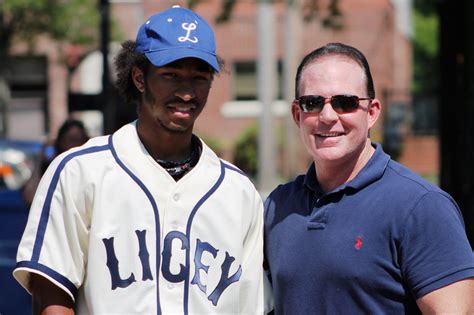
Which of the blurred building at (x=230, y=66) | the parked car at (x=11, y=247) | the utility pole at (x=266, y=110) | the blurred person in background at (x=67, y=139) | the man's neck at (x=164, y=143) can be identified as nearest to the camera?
the man's neck at (x=164, y=143)

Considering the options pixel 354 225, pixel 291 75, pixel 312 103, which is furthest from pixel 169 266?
pixel 291 75

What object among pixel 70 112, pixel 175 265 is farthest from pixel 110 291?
pixel 70 112

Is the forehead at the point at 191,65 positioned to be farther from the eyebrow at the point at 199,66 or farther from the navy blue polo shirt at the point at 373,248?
the navy blue polo shirt at the point at 373,248

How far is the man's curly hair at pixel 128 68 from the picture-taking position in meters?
3.52

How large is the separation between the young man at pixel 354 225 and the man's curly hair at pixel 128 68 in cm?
56

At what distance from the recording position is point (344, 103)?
341 cm

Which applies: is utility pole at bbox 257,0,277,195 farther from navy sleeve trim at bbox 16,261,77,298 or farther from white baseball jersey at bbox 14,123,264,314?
navy sleeve trim at bbox 16,261,77,298

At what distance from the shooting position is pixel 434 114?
26.1 meters

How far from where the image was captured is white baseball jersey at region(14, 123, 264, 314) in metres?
3.26

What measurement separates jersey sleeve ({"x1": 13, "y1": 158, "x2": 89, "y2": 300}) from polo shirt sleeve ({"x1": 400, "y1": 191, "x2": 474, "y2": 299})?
1.04m

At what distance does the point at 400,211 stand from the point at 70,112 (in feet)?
29.3

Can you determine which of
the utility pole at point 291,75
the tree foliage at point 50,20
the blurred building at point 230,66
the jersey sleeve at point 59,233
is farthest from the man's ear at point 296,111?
the blurred building at point 230,66

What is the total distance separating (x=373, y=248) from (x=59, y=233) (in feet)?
3.31

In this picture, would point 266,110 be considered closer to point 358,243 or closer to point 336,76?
point 336,76
